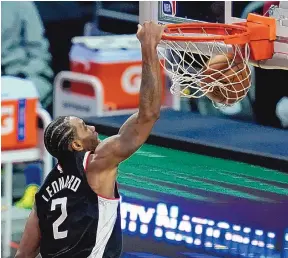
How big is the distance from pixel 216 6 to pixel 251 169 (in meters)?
0.99

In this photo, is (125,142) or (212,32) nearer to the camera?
(125,142)

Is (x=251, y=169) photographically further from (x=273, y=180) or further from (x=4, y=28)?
(x=4, y=28)

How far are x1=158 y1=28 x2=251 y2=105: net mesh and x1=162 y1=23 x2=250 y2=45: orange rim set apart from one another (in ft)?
0.08

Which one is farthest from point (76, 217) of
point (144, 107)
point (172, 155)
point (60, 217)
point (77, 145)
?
point (172, 155)

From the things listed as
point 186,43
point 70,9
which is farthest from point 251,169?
point 70,9

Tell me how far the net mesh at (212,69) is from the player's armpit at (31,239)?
0.95 metres

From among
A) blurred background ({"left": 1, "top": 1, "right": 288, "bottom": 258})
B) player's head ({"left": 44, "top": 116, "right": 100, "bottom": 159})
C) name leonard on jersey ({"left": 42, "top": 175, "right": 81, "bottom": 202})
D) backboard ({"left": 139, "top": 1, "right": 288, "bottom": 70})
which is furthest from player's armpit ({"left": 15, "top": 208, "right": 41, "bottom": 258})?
A: backboard ({"left": 139, "top": 1, "right": 288, "bottom": 70})

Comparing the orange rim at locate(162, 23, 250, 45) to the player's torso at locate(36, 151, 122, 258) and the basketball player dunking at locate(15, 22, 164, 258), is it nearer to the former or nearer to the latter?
the basketball player dunking at locate(15, 22, 164, 258)

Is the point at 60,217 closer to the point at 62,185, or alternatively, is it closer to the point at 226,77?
the point at 62,185

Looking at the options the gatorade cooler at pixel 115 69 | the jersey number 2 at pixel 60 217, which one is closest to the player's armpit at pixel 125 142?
the jersey number 2 at pixel 60 217

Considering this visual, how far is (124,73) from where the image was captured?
1012cm

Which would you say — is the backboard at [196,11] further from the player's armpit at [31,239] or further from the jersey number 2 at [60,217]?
the player's armpit at [31,239]

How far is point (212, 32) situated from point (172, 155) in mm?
843

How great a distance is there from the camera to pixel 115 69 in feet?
33.2
